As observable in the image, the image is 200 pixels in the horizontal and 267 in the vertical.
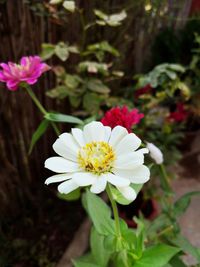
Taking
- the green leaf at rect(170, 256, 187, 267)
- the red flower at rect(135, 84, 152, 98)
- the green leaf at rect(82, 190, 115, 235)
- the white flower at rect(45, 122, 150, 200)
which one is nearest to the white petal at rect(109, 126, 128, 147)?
the white flower at rect(45, 122, 150, 200)

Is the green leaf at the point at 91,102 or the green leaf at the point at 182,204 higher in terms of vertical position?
the green leaf at the point at 91,102

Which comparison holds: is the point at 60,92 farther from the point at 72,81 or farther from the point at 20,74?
the point at 20,74

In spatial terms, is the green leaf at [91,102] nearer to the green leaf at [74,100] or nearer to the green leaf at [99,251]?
the green leaf at [74,100]

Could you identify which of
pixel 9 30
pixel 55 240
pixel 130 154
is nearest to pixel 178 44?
pixel 9 30

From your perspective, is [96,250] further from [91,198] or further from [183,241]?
[183,241]

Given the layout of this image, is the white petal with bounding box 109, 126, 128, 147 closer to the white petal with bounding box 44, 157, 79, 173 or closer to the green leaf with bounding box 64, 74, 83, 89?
the white petal with bounding box 44, 157, 79, 173

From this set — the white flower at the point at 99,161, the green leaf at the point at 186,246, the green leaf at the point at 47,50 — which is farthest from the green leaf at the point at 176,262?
the green leaf at the point at 47,50

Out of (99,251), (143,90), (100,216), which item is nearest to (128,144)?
(100,216)
